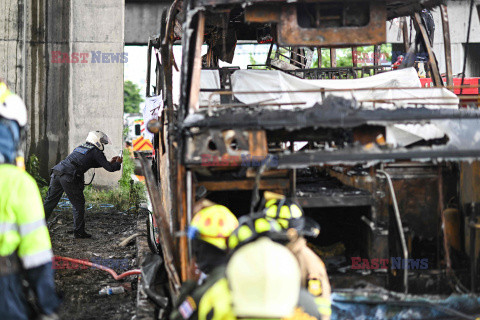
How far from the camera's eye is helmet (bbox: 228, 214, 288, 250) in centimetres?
306

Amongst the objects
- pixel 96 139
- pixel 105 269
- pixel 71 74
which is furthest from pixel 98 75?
pixel 105 269

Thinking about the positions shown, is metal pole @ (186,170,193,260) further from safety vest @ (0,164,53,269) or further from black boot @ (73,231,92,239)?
black boot @ (73,231,92,239)

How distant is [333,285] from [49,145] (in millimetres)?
10449

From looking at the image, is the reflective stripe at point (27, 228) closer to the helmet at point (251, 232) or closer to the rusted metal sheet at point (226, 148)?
the helmet at point (251, 232)

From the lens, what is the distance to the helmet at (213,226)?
3.80 meters

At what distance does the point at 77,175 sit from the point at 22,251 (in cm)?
650

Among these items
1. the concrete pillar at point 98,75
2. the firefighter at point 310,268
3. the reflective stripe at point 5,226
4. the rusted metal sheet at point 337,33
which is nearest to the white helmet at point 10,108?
the reflective stripe at point 5,226

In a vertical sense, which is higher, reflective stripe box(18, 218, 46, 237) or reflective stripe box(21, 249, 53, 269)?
reflective stripe box(18, 218, 46, 237)

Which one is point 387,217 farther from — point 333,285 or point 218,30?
point 218,30

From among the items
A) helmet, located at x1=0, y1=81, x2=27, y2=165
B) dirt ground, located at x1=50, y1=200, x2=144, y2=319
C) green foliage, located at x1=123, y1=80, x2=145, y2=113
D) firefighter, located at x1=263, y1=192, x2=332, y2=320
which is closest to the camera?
helmet, located at x1=0, y1=81, x2=27, y2=165

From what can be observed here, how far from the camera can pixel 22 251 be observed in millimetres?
3191

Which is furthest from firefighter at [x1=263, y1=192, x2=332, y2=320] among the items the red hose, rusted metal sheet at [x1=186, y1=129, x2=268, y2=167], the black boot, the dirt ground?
the black boot

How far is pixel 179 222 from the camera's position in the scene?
4488mm

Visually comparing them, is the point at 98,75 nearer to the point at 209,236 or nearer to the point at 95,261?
the point at 95,261
